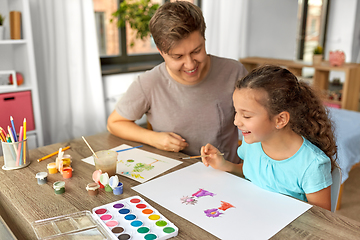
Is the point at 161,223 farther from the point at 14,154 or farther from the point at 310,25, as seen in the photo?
the point at 310,25

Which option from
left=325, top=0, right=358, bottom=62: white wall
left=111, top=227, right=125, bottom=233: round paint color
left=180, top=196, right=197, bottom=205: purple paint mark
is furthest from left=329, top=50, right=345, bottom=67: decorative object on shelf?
left=325, top=0, right=358, bottom=62: white wall

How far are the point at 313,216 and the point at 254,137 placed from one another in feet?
0.95

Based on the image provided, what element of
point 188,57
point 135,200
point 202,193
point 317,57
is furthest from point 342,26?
point 135,200

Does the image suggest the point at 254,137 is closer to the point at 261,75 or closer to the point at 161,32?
the point at 261,75

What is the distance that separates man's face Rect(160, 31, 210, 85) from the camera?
1.21 meters

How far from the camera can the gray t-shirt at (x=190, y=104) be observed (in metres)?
1.42

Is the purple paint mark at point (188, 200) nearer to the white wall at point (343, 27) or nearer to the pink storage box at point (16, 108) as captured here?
the pink storage box at point (16, 108)

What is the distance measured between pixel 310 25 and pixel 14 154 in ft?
19.1

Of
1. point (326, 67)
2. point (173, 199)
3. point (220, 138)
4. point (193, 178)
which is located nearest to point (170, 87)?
point (220, 138)

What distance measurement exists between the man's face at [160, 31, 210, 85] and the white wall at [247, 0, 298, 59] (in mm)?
2768

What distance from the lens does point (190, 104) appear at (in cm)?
142

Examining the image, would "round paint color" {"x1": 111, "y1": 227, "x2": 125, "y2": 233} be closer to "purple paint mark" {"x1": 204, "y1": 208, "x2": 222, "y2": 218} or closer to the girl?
"purple paint mark" {"x1": 204, "y1": 208, "x2": 222, "y2": 218}

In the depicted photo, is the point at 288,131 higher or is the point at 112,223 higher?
the point at 288,131

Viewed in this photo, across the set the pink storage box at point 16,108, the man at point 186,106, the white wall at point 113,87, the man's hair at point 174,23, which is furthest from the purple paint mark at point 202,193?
the white wall at point 113,87
